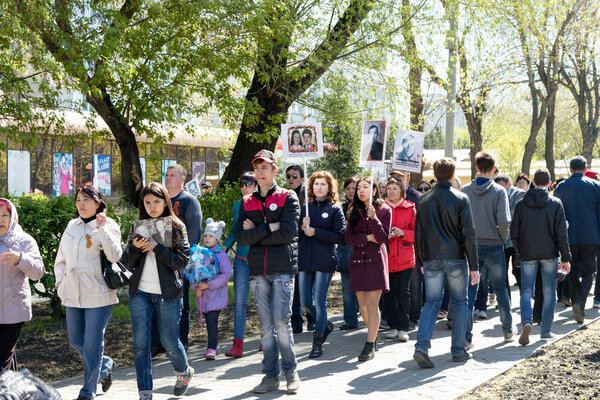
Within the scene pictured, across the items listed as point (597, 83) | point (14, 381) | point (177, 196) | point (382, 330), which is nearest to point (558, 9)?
point (597, 83)

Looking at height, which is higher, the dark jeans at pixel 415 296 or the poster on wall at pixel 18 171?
the poster on wall at pixel 18 171

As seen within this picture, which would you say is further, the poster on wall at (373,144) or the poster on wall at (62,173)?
the poster on wall at (62,173)

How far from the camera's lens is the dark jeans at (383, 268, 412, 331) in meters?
8.79

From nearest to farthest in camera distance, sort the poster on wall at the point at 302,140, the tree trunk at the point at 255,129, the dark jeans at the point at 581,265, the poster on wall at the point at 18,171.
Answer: the poster on wall at the point at 302,140 → the dark jeans at the point at 581,265 → the tree trunk at the point at 255,129 → the poster on wall at the point at 18,171

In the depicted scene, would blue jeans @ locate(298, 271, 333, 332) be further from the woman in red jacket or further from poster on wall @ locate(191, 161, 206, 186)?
poster on wall @ locate(191, 161, 206, 186)

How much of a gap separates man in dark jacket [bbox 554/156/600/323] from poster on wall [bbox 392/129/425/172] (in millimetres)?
2148

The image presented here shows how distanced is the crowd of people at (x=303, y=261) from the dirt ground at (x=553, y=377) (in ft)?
1.71

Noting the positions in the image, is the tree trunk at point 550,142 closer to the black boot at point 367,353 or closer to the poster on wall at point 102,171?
the poster on wall at point 102,171

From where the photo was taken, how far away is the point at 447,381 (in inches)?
260

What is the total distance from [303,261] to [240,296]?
80 centimetres

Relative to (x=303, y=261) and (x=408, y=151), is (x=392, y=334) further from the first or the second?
(x=408, y=151)

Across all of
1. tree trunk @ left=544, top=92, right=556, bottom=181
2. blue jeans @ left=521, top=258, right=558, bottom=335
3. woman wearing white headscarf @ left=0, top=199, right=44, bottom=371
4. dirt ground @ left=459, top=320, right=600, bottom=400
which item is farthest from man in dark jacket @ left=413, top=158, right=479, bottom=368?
tree trunk @ left=544, top=92, right=556, bottom=181

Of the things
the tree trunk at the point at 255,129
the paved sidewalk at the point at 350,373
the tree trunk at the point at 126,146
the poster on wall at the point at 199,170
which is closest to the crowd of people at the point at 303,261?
the paved sidewalk at the point at 350,373

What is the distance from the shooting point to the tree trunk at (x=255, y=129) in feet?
45.0
